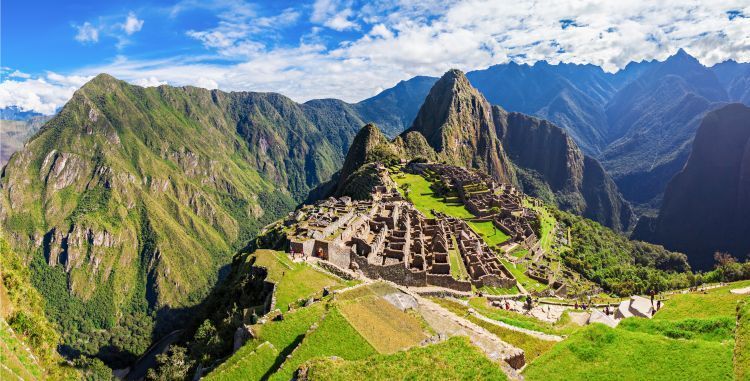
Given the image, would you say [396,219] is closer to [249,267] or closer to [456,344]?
[249,267]

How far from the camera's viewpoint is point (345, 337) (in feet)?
85.8

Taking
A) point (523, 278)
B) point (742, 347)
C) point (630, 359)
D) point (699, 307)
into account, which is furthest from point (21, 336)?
point (523, 278)

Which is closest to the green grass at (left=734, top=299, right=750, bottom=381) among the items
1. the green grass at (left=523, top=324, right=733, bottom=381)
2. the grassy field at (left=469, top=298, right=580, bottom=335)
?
the green grass at (left=523, top=324, right=733, bottom=381)

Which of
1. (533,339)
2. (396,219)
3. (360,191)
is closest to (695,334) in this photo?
(533,339)

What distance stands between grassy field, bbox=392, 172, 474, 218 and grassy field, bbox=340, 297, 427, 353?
2836 inches

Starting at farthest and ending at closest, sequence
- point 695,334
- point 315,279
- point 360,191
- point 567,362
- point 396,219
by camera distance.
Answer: point 360,191, point 396,219, point 315,279, point 695,334, point 567,362

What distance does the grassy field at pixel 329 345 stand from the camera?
24.4 metres

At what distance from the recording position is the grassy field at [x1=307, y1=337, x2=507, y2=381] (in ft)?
58.8

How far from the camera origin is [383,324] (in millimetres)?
28000

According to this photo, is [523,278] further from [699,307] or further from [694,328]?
[694,328]

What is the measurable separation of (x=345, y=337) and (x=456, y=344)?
841 centimetres

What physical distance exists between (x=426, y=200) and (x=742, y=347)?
108 m

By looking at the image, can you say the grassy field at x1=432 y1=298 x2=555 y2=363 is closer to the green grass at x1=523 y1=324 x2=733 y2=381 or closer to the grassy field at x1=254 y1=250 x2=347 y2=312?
the green grass at x1=523 y1=324 x2=733 y2=381

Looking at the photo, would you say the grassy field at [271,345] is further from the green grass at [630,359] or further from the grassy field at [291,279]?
the green grass at [630,359]
